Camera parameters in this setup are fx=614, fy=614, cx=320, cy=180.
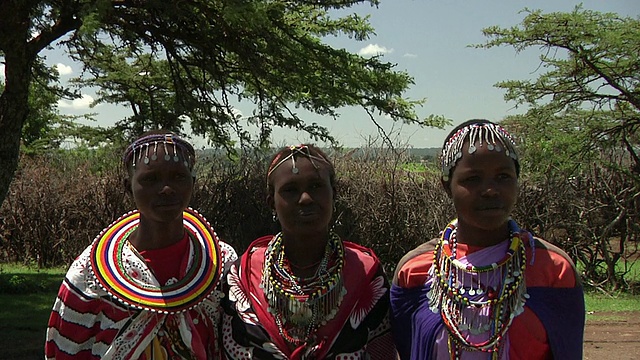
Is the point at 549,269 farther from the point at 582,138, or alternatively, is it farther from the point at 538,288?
the point at 582,138

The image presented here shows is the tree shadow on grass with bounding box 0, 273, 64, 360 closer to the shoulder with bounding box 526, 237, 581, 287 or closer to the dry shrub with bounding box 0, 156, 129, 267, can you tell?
the dry shrub with bounding box 0, 156, 129, 267

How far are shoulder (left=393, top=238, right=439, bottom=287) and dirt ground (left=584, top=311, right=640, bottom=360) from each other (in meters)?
4.53

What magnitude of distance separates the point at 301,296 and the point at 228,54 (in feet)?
25.1

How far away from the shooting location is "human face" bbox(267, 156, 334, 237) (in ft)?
7.75

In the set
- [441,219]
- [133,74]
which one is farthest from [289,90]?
[133,74]

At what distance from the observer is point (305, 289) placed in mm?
2375

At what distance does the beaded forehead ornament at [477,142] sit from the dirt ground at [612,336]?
186 inches

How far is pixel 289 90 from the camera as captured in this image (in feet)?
28.8

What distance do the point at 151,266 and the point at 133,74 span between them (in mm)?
9504

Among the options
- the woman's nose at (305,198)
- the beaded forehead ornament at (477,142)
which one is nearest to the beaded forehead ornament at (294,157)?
the woman's nose at (305,198)

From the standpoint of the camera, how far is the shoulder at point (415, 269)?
2.35 metres

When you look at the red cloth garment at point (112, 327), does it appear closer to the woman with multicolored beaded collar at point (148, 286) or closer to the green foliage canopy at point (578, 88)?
the woman with multicolored beaded collar at point (148, 286)

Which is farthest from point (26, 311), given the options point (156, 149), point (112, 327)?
point (156, 149)

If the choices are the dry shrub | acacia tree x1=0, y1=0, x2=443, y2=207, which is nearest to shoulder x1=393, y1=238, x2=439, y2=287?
acacia tree x1=0, y1=0, x2=443, y2=207
